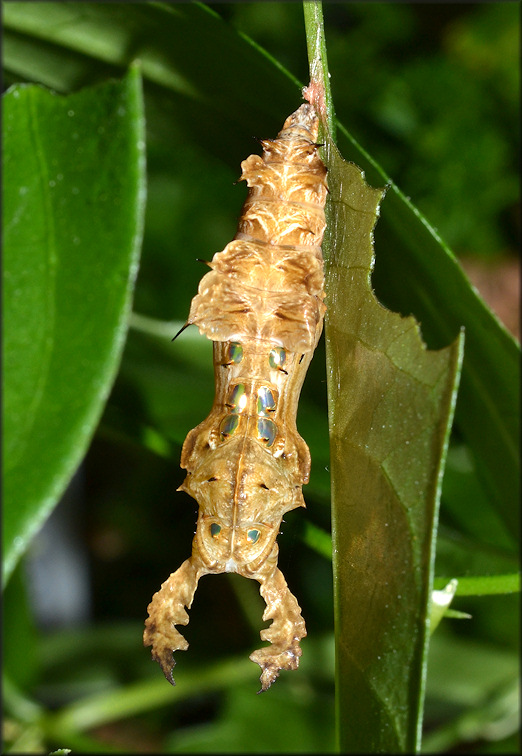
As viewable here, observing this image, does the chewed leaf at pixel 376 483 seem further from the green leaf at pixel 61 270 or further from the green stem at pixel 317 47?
the green leaf at pixel 61 270

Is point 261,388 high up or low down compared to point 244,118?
down

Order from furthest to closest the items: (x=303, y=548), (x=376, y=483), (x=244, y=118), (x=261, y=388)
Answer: (x=303, y=548), (x=244, y=118), (x=261, y=388), (x=376, y=483)

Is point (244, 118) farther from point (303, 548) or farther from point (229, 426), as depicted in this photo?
point (303, 548)

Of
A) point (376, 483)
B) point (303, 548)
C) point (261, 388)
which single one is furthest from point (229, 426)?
point (303, 548)

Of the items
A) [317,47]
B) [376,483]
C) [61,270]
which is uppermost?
[317,47]

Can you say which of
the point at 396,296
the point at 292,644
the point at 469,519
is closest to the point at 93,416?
the point at 292,644

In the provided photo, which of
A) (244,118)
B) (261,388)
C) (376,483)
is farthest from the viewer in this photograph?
(244,118)

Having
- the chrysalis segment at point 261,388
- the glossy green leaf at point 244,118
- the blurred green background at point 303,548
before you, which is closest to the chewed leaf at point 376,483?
the chrysalis segment at point 261,388

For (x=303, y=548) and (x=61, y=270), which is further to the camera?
(x=303, y=548)
